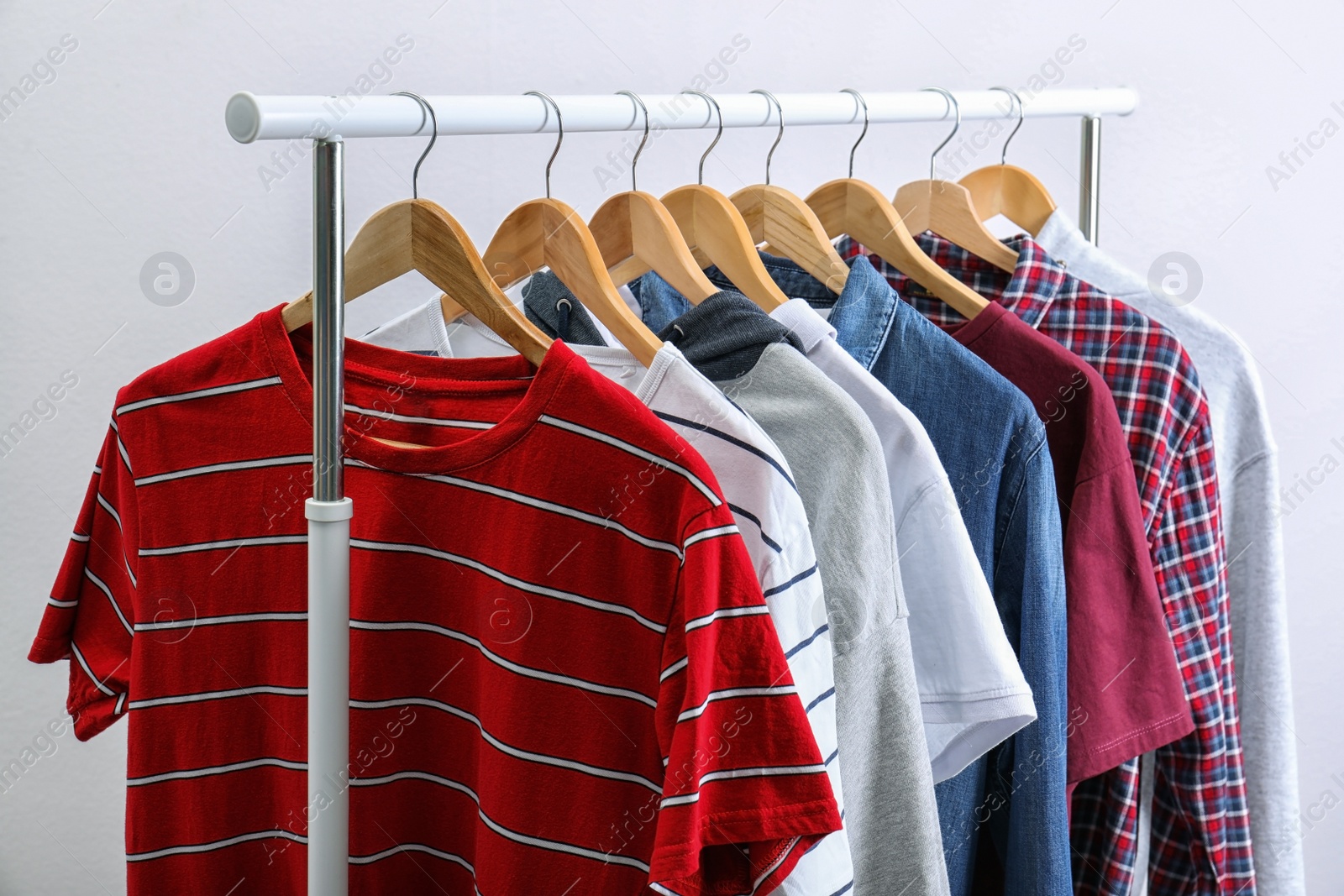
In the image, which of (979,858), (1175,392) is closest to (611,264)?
(1175,392)

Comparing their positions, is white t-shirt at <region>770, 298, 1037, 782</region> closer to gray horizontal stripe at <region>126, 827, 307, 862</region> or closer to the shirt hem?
the shirt hem

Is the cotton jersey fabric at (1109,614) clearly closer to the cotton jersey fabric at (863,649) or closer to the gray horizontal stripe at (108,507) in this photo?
the cotton jersey fabric at (863,649)

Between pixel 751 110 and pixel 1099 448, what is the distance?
1.40 feet

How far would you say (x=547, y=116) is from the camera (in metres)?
0.85

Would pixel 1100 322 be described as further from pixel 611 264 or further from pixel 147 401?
pixel 147 401

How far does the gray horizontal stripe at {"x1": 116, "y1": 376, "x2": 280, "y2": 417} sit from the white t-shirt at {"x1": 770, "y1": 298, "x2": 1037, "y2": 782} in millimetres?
403

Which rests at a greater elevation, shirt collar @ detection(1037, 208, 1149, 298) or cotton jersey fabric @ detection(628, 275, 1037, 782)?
shirt collar @ detection(1037, 208, 1149, 298)

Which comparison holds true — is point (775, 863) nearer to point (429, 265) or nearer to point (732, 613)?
point (732, 613)

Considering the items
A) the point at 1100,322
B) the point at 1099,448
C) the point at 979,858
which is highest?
the point at 1100,322

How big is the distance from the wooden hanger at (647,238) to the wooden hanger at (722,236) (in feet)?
0.06

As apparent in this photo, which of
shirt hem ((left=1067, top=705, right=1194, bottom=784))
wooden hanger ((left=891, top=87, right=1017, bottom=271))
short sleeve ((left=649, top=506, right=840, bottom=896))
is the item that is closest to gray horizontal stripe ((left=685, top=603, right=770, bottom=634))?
short sleeve ((left=649, top=506, right=840, bottom=896))

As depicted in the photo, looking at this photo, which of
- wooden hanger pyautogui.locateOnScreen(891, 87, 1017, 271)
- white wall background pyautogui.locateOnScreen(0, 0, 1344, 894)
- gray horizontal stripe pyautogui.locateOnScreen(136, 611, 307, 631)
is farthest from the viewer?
white wall background pyautogui.locateOnScreen(0, 0, 1344, 894)

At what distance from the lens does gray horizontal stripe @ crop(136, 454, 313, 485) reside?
841 mm

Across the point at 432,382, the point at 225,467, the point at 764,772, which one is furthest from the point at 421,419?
the point at 764,772
